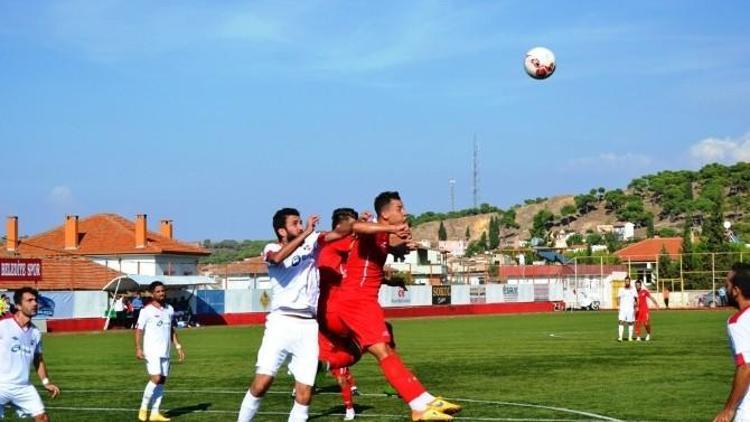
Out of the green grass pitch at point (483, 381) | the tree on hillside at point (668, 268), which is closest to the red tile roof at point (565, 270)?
the tree on hillside at point (668, 268)

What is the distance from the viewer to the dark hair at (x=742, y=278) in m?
8.52

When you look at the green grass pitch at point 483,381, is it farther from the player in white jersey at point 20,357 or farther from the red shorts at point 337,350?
the player in white jersey at point 20,357

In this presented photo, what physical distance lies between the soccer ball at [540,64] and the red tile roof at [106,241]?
74.1 m

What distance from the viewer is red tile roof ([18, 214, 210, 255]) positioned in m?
96.9

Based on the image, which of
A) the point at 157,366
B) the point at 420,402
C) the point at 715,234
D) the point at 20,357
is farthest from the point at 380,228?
the point at 715,234

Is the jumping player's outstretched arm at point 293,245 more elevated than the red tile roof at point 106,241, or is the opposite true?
the red tile roof at point 106,241

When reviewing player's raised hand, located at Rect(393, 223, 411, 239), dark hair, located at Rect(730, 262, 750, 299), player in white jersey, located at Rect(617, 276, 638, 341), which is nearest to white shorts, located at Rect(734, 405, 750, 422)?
dark hair, located at Rect(730, 262, 750, 299)

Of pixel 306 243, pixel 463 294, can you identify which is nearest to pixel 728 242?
pixel 463 294

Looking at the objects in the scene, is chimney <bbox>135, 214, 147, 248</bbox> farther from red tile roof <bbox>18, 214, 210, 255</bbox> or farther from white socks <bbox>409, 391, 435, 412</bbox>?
white socks <bbox>409, 391, 435, 412</bbox>

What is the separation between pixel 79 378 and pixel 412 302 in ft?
170

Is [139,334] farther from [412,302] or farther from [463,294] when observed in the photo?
[463,294]

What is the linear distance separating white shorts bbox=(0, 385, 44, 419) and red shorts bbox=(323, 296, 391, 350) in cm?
329

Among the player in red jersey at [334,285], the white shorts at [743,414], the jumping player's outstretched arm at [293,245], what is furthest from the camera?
the player in red jersey at [334,285]

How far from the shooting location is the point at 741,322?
8.47 metres
